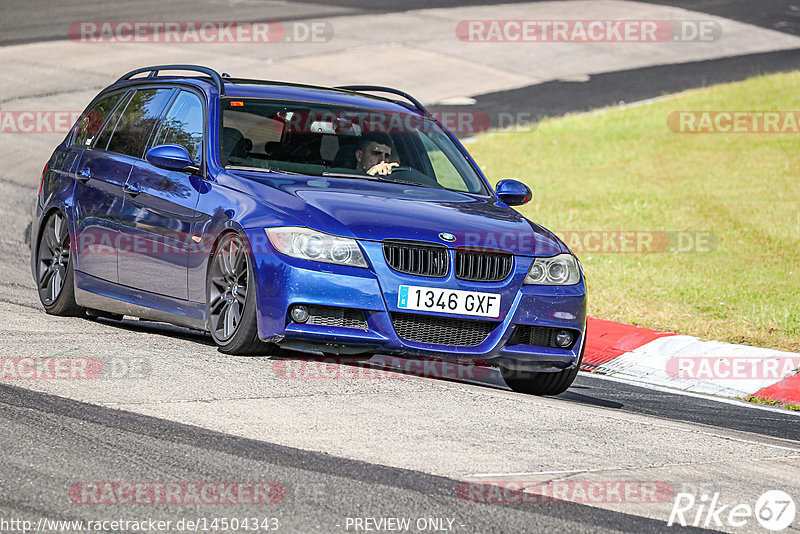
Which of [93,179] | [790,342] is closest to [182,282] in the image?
[93,179]

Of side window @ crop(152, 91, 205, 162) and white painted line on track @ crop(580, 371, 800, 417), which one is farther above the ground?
side window @ crop(152, 91, 205, 162)

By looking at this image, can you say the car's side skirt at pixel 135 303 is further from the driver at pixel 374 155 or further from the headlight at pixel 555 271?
the headlight at pixel 555 271

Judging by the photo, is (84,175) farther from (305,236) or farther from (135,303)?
(305,236)

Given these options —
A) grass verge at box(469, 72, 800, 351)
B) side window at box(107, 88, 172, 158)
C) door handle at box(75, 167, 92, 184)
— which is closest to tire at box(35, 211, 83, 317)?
door handle at box(75, 167, 92, 184)

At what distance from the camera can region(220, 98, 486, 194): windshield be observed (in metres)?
8.12

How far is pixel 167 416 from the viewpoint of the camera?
590cm

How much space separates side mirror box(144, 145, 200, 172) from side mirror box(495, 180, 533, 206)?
2.09 meters

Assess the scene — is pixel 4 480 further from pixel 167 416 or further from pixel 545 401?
pixel 545 401

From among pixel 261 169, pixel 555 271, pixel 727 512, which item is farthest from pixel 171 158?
pixel 727 512

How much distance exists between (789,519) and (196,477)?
2370 mm

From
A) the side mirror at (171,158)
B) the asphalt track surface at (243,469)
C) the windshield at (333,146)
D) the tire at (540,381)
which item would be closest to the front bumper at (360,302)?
the asphalt track surface at (243,469)

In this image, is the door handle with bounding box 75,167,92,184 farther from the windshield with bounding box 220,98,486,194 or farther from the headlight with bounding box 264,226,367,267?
the headlight with bounding box 264,226,367,267

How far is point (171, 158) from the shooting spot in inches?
310

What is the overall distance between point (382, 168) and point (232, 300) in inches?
65.2
